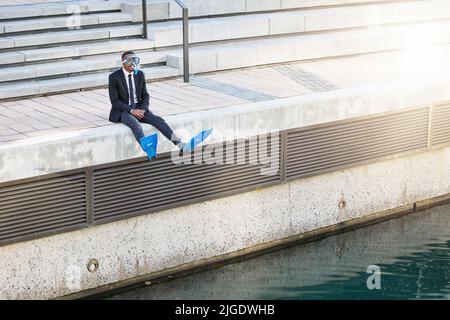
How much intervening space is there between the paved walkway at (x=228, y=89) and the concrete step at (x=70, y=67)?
0.40 meters

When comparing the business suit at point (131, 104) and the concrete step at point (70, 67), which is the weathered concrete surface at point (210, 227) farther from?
the concrete step at point (70, 67)

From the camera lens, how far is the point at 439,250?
1277 cm

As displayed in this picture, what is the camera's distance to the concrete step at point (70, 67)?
12.6 metres

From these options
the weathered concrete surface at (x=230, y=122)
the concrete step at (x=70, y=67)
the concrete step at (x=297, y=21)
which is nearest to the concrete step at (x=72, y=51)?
the concrete step at (x=70, y=67)

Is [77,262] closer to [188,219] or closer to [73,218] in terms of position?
[73,218]

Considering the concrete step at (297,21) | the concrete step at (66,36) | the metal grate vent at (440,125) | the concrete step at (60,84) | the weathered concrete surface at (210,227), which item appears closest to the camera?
the weathered concrete surface at (210,227)

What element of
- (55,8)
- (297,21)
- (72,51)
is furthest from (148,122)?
(297,21)

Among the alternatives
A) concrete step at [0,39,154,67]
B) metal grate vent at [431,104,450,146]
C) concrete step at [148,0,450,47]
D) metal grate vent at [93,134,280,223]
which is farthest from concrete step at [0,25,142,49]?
metal grate vent at [431,104,450,146]

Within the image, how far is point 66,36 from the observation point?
13.6 m

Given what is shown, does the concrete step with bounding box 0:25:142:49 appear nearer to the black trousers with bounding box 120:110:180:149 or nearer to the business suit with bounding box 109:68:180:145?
the business suit with bounding box 109:68:180:145

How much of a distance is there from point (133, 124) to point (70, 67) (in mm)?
2520

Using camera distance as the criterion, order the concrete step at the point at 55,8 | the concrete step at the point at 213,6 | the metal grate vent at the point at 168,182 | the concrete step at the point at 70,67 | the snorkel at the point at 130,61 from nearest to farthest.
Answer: the metal grate vent at the point at 168,182
the snorkel at the point at 130,61
the concrete step at the point at 70,67
the concrete step at the point at 55,8
the concrete step at the point at 213,6

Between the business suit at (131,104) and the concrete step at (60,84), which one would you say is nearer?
the business suit at (131,104)
